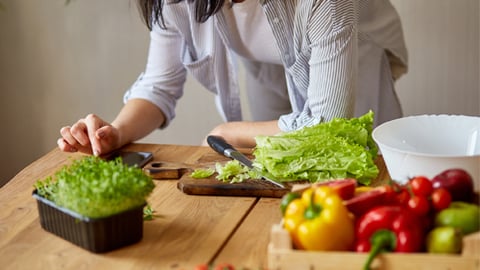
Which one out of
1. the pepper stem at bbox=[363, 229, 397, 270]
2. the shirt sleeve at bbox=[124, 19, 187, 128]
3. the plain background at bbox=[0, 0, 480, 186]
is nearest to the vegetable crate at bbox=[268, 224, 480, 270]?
the pepper stem at bbox=[363, 229, 397, 270]

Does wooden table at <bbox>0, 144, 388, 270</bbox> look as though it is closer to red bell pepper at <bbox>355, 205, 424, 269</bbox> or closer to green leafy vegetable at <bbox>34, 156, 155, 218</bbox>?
green leafy vegetable at <bbox>34, 156, 155, 218</bbox>

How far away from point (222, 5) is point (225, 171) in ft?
1.55

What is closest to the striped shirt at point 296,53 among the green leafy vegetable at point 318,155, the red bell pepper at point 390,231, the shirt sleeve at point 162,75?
the shirt sleeve at point 162,75

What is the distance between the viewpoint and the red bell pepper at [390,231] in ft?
3.61

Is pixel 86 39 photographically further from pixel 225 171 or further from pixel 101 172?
pixel 101 172

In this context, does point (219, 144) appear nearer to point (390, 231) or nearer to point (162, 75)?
point (162, 75)

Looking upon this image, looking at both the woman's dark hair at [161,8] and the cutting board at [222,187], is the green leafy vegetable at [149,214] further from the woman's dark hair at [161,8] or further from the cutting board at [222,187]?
the woman's dark hair at [161,8]

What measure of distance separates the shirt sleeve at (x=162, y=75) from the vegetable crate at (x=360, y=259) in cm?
116

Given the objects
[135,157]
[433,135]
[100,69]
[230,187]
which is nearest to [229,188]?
Answer: [230,187]

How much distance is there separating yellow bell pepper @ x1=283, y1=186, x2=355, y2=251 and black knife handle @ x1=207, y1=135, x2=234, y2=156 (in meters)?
0.68

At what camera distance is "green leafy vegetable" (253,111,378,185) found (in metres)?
1.61

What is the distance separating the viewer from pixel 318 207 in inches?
45.5

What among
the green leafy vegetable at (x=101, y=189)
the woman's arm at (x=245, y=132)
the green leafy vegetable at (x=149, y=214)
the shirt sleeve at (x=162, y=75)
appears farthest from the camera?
the shirt sleeve at (x=162, y=75)

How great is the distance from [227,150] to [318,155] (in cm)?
26
